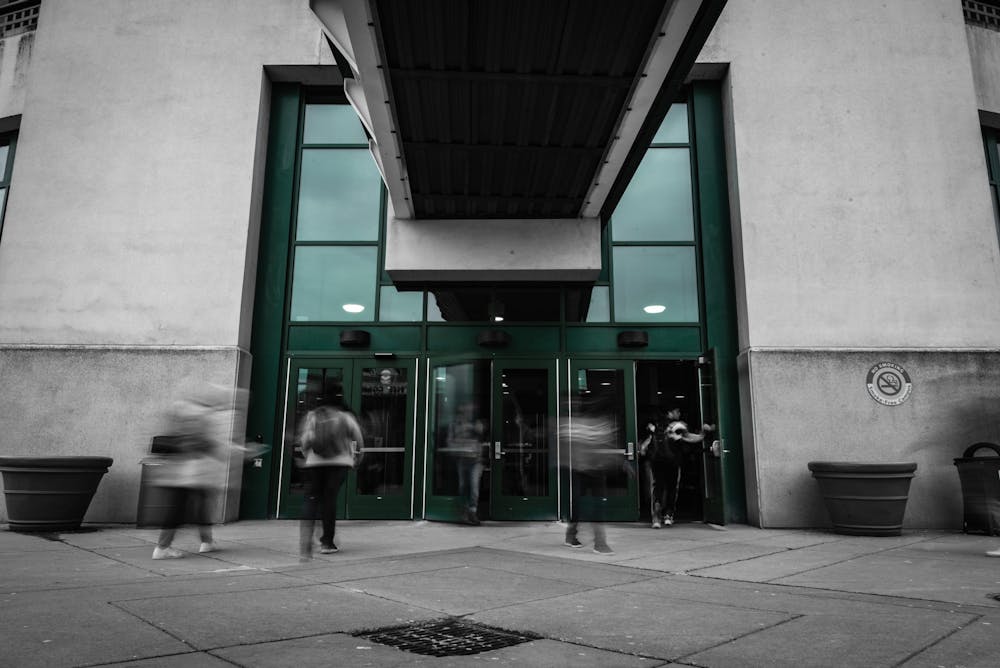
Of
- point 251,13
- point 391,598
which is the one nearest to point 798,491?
point 391,598

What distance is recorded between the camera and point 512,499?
Answer: 35.6 ft

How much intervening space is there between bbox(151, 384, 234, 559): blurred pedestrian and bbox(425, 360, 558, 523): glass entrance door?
4139 mm

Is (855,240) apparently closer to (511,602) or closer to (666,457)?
(666,457)

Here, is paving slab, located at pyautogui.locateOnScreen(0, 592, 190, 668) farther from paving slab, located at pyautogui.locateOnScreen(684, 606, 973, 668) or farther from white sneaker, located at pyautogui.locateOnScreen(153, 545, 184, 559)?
paving slab, located at pyautogui.locateOnScreen(684, 606, 973, 668)

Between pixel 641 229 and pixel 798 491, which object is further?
pixel 641 229

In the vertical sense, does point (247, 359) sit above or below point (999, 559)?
above

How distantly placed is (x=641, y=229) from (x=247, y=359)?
7.13 m

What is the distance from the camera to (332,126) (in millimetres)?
12453

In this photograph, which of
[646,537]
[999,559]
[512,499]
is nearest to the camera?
[999,559]

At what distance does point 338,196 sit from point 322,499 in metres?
6.63

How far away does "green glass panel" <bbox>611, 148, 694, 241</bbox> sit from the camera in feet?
39.0

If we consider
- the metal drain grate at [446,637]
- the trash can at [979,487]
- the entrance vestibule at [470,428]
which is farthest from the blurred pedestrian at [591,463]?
the trash can at [979,487]

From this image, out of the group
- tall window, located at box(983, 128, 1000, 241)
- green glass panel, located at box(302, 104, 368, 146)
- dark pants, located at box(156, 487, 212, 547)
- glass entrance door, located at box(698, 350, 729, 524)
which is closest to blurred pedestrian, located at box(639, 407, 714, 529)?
glass entrance door, located at box(698, 350, 729, 524)

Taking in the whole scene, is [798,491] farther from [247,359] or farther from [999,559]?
[247,359]
